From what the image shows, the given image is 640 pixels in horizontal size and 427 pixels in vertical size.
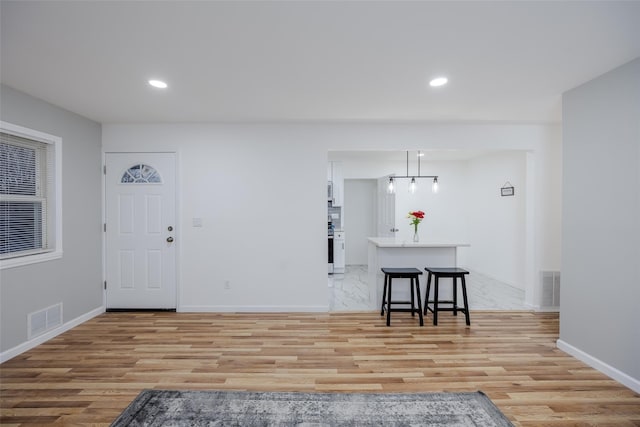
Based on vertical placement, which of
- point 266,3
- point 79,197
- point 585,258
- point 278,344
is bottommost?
point 278,344

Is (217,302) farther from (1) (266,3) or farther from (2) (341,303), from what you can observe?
(1) (266,3)

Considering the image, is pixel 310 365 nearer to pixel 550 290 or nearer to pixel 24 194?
pixel 24 194

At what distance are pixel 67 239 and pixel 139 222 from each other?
31.4 inches

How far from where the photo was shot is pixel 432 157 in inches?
263

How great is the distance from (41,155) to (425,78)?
406 cm

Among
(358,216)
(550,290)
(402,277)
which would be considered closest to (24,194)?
(402,277)

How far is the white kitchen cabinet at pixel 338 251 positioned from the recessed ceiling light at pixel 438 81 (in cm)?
421

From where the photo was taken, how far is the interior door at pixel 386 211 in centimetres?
638

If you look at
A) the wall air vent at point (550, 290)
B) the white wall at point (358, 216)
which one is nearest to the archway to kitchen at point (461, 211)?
the white wall at point (358, 216)

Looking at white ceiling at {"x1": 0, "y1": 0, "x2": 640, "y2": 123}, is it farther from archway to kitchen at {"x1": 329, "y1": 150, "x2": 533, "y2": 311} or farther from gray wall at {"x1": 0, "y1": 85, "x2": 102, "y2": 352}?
archway to kitchen at {"x1": 329, "y1": 150, "x2": 533, "y2": 311}

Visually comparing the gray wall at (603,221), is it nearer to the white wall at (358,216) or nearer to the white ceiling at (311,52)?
the white ceiling at (311,52)

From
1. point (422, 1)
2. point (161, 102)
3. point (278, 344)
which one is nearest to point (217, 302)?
point (278, 344)

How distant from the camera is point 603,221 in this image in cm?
268

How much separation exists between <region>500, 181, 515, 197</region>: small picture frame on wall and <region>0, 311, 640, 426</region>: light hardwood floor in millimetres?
2491
